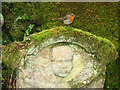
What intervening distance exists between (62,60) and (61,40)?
0.88 ft

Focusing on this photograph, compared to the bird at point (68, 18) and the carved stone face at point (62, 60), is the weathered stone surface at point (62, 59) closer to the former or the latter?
the carved stone face at point (62, 60)

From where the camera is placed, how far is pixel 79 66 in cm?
208

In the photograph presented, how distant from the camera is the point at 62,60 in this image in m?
2.02

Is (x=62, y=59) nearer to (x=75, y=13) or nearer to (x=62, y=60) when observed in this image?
(x=62, y=60)

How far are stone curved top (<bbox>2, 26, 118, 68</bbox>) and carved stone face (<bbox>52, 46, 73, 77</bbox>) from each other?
0.39 ft

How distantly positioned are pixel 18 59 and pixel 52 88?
1.97 feet

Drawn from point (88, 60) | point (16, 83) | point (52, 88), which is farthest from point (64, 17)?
point (16, 83)

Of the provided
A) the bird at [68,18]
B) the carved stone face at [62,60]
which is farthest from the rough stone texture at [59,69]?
the bird at [68,18]

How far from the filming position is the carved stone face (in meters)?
1.99

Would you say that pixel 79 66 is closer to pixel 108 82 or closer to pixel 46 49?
pixel 46 49

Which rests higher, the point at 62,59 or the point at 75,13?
the point at 75,13

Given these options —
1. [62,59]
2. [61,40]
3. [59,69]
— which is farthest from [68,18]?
[59,69]

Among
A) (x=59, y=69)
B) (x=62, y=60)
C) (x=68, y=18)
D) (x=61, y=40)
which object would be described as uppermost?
(x=68, y=18)

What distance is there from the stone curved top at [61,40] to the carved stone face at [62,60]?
120mm
